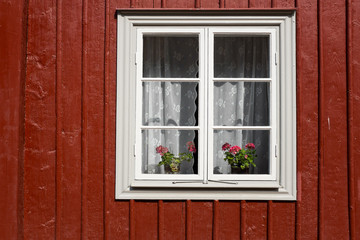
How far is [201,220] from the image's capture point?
3295 mm

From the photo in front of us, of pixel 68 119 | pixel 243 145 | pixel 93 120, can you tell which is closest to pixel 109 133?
pixel 93 120

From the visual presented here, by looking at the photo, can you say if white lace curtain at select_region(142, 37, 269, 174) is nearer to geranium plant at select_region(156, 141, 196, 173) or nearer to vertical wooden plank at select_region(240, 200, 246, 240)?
geranium plant at select_region(156, 141, 196, 173)

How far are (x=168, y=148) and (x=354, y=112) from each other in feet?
5.42

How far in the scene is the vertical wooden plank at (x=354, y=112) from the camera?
128 inches

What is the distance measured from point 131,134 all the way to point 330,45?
1.90 m

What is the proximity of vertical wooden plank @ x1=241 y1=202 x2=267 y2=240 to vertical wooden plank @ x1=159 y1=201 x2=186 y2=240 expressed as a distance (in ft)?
1.81

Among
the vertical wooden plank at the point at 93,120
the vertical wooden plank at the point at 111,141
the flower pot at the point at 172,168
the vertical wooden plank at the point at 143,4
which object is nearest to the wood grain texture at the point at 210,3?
the vertical wooden plank at the point at 143,4

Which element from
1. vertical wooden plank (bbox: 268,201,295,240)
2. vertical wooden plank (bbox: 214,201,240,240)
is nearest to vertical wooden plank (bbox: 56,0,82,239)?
vertical wooden plank (bbox: 214,201,240,240)

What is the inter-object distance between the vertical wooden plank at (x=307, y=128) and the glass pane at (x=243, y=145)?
30 cm

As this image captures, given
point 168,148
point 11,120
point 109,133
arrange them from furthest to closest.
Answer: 1. point 168,148
2. point 109,133
3. point 11,120

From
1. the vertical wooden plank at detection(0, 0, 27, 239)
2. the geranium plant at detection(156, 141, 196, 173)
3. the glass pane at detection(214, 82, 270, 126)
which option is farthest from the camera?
the glass pane at detection(214, 82, 270, 126)

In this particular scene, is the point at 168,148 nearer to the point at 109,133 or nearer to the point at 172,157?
the point at 172,157

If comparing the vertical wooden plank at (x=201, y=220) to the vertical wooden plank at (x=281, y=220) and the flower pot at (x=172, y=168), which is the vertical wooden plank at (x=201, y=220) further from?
the vertical wooden plank at (x=281, y=220)

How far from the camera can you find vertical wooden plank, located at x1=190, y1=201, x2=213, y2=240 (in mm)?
3291
